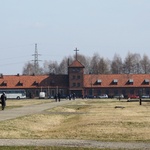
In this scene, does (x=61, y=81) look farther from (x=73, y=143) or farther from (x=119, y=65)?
(x=73, y=143)

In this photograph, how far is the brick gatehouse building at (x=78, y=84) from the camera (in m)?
134

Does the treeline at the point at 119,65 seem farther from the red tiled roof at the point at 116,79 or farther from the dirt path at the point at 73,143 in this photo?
the dirt path at the point at 73,143

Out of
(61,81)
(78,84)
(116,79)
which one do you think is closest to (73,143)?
(78,84)

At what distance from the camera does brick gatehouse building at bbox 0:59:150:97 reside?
134000mm

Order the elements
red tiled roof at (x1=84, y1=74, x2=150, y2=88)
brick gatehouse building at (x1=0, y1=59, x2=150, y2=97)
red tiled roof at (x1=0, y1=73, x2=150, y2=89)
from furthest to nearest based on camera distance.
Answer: red tiled roof at (x1=84, y1=74, x2=150, y2=88) < red tiled roof at (x1=0, y1=73, x2=150, y2=89) < brick gatehouse building at (x1=0, y1=59, x2=150, y2=97)

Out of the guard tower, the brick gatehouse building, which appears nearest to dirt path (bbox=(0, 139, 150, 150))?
the guard tower

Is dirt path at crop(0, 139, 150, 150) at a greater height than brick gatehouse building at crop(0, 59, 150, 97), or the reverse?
brick gatehouse building at crop(0, 59, 150, 97)

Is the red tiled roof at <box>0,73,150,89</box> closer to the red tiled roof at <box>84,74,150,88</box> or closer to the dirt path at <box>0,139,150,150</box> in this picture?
the red tiled roof at <box>84,74,150,88</box>

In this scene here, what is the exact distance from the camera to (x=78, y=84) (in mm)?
133250

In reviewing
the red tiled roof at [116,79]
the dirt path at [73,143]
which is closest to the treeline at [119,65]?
the red tiled roof at [116,79]

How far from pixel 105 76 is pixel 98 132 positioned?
118706mm

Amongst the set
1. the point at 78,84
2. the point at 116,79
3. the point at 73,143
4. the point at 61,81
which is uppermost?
the point at 116,79

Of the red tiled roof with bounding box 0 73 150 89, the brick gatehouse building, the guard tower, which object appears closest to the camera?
the guard tower

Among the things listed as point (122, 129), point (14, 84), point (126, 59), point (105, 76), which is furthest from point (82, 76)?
point (122, 129)
